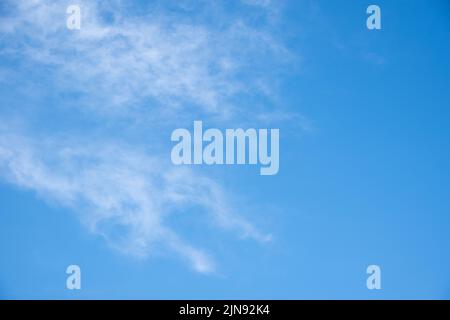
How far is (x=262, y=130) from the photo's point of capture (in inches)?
183
